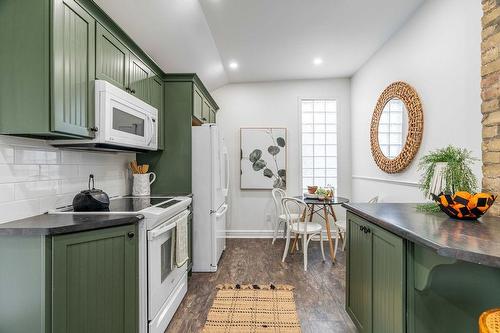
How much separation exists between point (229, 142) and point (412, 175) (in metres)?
2.89

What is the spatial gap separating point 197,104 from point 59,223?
2217mm

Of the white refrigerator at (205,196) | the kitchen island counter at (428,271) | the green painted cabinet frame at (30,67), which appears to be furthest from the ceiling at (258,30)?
the kitchen island counter at (428,271)

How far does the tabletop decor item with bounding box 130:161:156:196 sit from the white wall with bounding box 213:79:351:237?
1.93 metres

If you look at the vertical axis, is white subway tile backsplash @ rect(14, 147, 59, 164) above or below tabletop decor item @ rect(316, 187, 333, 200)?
above

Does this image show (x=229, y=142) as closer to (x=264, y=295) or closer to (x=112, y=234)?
(x=264, y=295)

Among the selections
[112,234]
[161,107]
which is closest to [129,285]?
[112,234]

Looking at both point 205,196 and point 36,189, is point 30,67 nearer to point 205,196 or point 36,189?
point 36,189

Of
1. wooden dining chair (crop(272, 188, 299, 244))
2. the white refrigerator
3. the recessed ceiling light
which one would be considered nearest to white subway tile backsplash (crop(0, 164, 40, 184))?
the white refrigerator

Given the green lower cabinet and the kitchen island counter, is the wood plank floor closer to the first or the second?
the kitchen island counter

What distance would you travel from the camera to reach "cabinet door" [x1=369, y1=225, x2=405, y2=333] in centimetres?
132

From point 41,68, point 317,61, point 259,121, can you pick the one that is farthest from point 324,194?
point 41,68

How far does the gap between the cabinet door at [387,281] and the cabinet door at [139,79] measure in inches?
88.4

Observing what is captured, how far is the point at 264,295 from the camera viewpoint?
2592 millimetres

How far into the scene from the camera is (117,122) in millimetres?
2004
